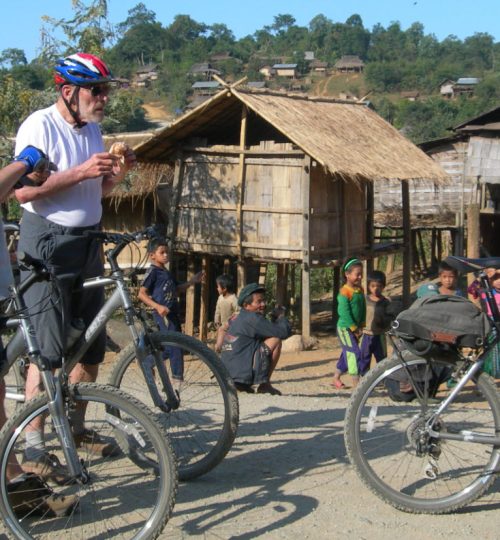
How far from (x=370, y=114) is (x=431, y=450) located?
45.7 feet

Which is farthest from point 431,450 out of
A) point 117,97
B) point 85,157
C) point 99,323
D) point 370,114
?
point 370,114

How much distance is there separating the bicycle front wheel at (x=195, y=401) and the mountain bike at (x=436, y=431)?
63 centimetres

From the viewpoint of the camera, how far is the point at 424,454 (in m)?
4.25

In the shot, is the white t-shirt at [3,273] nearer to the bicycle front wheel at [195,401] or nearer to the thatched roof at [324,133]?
the bicycle front wheel at [195,401]

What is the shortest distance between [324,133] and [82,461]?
37.9 feet

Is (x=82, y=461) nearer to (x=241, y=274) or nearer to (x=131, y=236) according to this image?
(x=131, y=236)

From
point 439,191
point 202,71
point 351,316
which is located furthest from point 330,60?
point 351,316

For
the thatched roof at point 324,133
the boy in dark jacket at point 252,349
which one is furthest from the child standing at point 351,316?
the thatched roof at point 324,133

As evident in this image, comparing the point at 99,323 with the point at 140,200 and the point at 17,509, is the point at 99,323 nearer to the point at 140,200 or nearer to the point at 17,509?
the point at 17,509

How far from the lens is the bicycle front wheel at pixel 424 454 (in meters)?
4.17

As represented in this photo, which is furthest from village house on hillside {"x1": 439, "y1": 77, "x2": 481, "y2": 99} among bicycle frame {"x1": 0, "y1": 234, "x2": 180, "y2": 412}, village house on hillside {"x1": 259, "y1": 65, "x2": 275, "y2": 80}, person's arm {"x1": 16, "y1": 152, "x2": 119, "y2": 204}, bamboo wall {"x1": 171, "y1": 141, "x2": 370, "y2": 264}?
person's arm {"x1": 16, "y1": 152, "x2": 119, "y2": 204}

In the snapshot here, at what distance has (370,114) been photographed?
1750 centimetres

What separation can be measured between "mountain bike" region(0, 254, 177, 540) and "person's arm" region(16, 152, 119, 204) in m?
0.41

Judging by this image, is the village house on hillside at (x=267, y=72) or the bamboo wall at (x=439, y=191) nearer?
the bamboo wall at (x=439, y=191)
